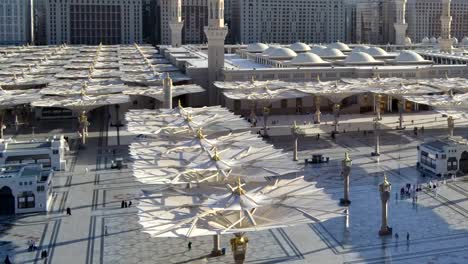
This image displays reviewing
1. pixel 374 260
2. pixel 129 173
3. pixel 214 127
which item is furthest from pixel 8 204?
pixel 374 260

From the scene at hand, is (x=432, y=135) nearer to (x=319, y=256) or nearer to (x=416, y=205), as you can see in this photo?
(x=416, y=205)

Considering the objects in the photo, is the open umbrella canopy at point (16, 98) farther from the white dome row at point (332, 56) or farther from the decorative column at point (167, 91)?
the white dome row at point (332, 56)

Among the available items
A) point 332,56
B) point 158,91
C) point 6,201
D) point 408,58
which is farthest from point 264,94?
point 332,56

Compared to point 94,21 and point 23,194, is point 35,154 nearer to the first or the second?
point 23,194

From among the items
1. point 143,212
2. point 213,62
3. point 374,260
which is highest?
Result: point 213,62

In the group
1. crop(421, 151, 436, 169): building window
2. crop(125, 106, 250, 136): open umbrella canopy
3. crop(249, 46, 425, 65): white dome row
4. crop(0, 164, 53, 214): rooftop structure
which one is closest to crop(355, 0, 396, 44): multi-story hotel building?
crop(249, 46, 425, 65): white dome row

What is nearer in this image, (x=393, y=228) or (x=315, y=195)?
(x=315, y=195)
